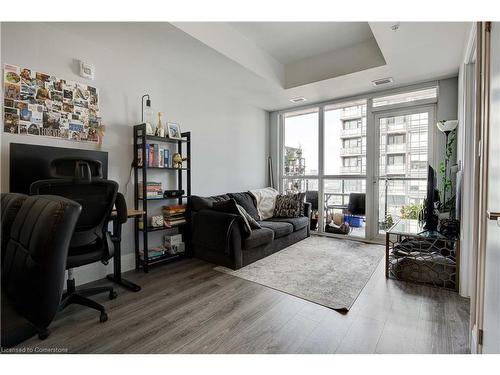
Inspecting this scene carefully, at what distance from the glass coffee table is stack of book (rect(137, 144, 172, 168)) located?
2.76 meters

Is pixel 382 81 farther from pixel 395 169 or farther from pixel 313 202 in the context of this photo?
pixel 313 202

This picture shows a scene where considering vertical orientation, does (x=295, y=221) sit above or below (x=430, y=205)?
below

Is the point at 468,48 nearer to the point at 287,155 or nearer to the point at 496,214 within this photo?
the point at 496,214

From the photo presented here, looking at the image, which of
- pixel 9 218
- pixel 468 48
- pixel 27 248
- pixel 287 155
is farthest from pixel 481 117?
pixel 287 155

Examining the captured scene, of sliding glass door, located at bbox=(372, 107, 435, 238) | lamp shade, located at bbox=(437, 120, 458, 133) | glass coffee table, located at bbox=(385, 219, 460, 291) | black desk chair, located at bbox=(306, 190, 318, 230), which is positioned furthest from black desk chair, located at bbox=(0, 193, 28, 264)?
sliding glass door, located at bbox=(372, 107, 435, 238)

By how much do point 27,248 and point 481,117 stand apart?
7.68 feet

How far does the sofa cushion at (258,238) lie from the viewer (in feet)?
9.94

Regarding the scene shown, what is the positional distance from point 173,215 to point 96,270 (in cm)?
101

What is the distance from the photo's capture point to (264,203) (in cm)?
446

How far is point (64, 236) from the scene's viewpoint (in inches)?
37.4

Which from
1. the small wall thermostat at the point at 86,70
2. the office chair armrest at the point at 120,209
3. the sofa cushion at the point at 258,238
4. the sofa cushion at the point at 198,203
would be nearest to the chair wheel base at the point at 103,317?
the office chair armrest at the point at 120,209

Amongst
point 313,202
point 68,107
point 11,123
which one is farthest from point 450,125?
point 11,123
